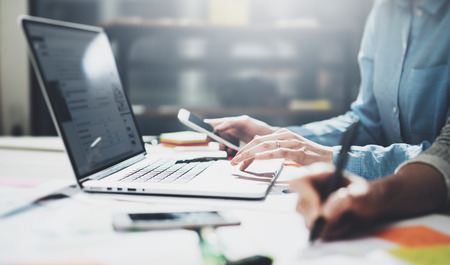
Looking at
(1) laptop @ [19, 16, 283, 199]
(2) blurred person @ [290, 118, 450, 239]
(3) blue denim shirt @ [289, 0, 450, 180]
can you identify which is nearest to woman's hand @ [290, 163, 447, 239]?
(2) blurred person @ [290, 118, 450, 239]

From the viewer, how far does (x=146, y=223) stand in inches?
19.7

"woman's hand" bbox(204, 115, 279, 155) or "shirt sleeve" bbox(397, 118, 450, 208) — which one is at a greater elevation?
"shirt sleeve" bbox(397, 118, 450, 208)

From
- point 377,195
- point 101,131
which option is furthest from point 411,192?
point 101,131

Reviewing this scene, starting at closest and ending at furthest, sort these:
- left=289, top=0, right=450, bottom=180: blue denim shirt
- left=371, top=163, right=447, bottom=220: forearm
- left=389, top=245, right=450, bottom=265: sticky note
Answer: left=389, top=245, right=450, bottom=265: sticky note → left=371, top=163, right=447, bottom=220: forearm → left=289, top=0, right=450, bottom=180: blue denim shirt

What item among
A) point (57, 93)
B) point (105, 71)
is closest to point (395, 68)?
point (105, 71)

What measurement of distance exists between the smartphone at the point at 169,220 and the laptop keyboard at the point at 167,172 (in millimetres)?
167

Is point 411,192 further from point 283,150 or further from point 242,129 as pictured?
point 242,129

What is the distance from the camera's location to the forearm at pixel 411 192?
52cm

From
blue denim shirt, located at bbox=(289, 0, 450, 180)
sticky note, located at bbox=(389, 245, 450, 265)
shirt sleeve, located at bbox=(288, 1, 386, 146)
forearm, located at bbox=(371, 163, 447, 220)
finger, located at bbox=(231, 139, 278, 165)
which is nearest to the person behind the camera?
sticky note, located at bbox=(389, 245, 450, 265)

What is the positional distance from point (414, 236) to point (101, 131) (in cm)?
56

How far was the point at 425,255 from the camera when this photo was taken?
1.41ft

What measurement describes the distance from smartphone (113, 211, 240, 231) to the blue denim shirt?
0.53 metres

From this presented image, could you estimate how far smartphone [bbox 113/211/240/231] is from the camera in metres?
A: 0.50

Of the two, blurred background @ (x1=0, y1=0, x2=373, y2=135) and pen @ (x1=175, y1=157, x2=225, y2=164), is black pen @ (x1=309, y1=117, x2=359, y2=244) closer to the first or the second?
pen @ (x1=175, y1=157, x2=225, y2=164)
